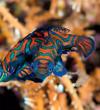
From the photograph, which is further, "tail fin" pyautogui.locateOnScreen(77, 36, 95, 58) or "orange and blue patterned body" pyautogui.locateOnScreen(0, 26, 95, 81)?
"tail fin" pyautogui.locateOnScreen(77, 36, 95, 58)

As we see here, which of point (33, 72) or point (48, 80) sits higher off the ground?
point (33, 72)

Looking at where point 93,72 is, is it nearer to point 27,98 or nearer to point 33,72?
point 27,98

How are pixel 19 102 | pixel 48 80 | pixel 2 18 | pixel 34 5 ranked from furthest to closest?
pixel 34 5 → pixel 2 18 → pixel 19 102 → pixel 48 80

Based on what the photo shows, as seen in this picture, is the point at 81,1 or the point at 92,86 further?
the point at 81,1

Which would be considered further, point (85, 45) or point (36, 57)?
point (85, 45)

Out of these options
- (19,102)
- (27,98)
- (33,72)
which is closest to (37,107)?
(27,98)

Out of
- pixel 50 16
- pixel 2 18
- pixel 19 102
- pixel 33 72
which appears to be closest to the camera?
pixel 33 72

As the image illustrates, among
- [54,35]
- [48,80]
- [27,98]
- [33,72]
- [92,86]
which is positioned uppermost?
[54,35]

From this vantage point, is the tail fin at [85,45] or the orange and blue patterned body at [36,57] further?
the tail fin at [85,45]
